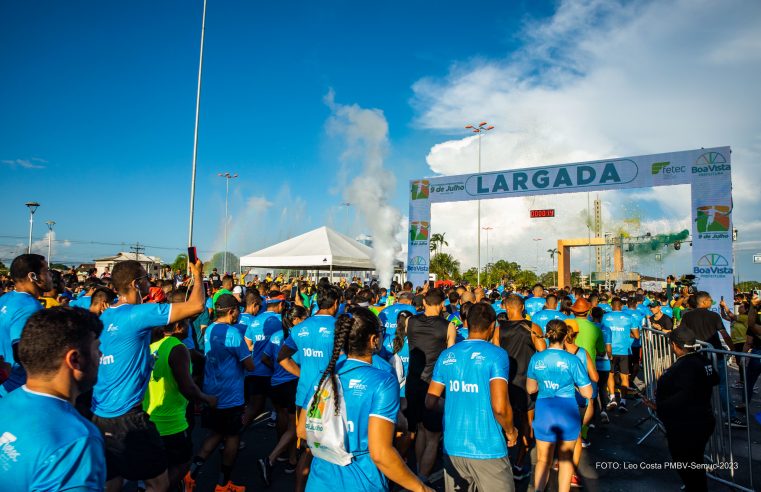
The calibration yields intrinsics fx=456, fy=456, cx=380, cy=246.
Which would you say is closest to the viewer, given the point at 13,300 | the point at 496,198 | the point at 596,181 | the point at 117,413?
the point at 117,413

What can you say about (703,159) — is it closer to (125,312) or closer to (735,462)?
(735,462)

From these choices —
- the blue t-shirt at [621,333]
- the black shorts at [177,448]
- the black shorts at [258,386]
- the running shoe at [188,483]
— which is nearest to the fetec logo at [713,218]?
the blue t-shirt at [621,333]

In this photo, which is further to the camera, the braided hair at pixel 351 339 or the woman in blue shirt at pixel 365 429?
the braided hair at pixel 351 339

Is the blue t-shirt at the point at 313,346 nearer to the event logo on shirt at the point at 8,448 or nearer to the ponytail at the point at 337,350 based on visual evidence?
the ponytail at the point at 337,350

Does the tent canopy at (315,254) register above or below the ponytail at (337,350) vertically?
above

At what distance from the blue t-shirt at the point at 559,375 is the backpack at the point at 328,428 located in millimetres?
2612

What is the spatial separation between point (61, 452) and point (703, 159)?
16731mm

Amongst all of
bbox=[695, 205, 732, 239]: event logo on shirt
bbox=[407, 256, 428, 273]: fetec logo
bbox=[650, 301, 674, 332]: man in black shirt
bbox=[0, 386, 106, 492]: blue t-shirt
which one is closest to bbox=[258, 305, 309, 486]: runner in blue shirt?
bbox=[0, 386, 106, 492]: blue t-shirt

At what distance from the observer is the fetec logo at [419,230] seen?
770 inches

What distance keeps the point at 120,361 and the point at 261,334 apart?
7.56 ft

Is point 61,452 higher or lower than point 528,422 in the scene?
higher

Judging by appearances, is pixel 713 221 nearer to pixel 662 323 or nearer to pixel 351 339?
pixel 662 323

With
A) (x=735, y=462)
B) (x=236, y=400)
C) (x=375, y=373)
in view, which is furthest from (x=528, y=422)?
(x=375, y=373)

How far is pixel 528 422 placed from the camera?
18.9ft
